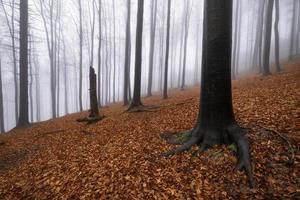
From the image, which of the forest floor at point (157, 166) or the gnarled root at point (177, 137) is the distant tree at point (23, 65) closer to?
the forest floor at point (157, 166)

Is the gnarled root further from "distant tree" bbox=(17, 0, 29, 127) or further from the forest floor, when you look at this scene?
"distant tree" bbox=(17, 0, 29, 127)

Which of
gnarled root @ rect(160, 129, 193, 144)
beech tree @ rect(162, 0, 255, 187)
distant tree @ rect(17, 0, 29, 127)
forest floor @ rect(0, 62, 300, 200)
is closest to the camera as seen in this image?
forest floor @ rect(0, 62, 300, 200)

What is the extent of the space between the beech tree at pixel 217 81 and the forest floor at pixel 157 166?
1.03 ft

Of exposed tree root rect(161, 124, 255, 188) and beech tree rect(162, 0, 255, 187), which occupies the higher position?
beech tree rect(162, 0, 255, 187)

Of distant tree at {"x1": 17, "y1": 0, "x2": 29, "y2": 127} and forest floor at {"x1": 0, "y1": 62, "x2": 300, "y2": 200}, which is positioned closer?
forest floor at {"x1": 0, "y1": 62, "x2": 300, "y2": 200}

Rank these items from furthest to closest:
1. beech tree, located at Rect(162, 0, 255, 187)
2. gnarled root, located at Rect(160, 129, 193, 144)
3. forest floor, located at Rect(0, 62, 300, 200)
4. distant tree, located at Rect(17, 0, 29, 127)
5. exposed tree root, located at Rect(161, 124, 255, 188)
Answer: distant tree, located at Rect(17, 0, 29, 127)
gnarled root, located at Rect(160, 129, 193, 144)
beech tree, located at Rect(162, 0, 255, 187)
exposed tree root, located at Rect(161, 124, 255, 188)
forest floor, located at Rect(0, 62, 300, 200)

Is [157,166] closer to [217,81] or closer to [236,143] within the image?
[236,143]

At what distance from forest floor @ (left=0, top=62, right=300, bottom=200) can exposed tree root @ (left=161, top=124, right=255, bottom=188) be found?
0.42ft

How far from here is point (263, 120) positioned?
16.3 feet

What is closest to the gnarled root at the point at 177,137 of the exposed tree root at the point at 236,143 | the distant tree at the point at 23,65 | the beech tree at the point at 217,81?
the exposed tree root at the point at 236,143

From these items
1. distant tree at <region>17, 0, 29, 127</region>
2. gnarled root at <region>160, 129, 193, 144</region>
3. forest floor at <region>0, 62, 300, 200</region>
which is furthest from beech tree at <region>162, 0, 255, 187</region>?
distant tree at <region>17, 0, 29, 127</region>

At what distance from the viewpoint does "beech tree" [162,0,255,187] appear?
14.1 feet

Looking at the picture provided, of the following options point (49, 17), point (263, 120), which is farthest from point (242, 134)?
point (49, 17)

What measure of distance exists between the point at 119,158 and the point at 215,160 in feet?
7.79
